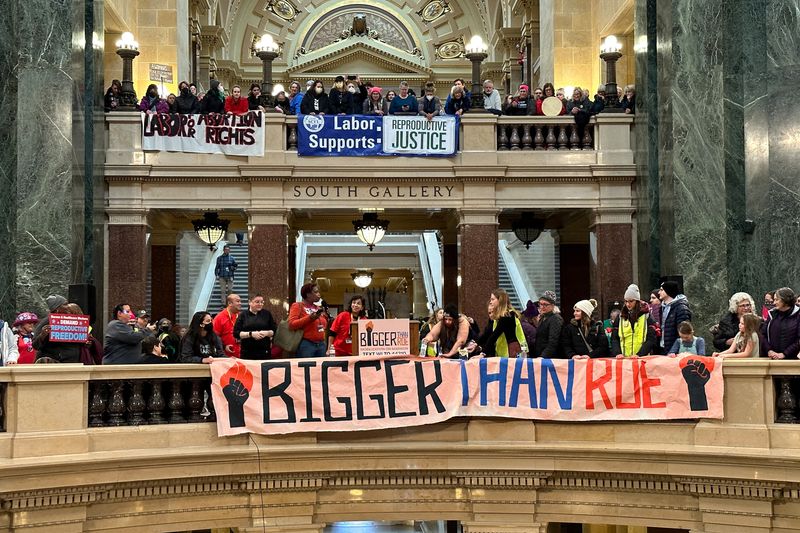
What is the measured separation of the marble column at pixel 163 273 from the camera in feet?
81.0

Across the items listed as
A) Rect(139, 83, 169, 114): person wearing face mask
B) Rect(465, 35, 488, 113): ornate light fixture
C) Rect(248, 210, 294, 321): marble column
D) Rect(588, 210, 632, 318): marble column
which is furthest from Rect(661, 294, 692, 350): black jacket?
Rect(139, 83, 169, 114): person wearing face mask

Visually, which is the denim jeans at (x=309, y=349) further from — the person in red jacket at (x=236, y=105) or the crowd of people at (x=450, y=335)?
the person in red jacket at (x=236, y=105)

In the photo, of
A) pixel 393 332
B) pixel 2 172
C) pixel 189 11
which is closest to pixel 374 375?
pixel 393 332

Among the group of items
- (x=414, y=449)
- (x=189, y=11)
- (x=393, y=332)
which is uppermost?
(x=189, y=11)

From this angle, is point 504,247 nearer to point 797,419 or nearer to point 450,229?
point 450,229

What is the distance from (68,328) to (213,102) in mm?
10379

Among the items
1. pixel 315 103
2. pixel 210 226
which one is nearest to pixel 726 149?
pixel 315 103

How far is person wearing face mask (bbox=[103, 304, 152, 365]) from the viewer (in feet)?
38.9

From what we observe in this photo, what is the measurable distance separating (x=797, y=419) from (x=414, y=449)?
3.58 meters

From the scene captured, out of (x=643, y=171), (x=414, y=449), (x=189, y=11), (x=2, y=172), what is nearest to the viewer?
(x=414, y=449)

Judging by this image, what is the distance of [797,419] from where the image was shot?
1095cm

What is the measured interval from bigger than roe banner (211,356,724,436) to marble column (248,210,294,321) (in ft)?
29.4

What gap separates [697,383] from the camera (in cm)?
1147

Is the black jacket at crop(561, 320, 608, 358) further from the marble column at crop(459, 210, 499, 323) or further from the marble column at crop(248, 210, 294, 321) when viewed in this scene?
the marble column at crop(248, 210, 294, 321)
